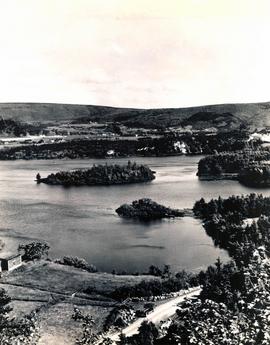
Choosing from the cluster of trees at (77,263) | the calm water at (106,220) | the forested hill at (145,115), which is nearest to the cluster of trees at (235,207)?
the calm water at (106,220)

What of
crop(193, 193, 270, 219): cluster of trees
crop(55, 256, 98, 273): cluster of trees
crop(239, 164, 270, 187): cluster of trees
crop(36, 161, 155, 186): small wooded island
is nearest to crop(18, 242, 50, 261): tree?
crop(55, 256, 98, 273): cluster of trees

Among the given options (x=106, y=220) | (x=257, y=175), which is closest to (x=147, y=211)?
(x=106, y=220)

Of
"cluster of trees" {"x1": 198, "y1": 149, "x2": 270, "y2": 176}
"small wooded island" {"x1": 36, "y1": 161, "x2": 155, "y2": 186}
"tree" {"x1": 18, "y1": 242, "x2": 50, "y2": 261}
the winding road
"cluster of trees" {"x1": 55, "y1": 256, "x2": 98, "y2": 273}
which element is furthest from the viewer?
"cluster of trees" {"x1": 198, "y1": 149, "x2": 270, "y2": 176}

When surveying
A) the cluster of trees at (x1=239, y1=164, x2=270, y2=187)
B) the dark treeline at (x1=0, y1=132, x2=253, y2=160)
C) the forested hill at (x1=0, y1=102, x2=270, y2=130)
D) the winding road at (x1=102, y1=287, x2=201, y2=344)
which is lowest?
the winding road at (x1=102, y1=287, x2=201, y2=344)

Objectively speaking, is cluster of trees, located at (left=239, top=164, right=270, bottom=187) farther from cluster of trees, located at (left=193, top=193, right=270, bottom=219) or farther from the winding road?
the winding road

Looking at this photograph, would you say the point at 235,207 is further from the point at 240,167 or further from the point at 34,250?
the point at 34,250

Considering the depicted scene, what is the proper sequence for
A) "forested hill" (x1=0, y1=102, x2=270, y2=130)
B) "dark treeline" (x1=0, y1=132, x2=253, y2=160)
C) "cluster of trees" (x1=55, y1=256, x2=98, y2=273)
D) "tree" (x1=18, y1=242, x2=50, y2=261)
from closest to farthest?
"cluster of trees" (x1=55, y1=256, x2=98, y2=273), "tree" (x1=18, y1=242, x2=50, y2=261), "dark treeline" (x1=0, y1=132, x2=253, y2=160), "forested hill" (x1=0, y1=102, x2=270, y2=130)
